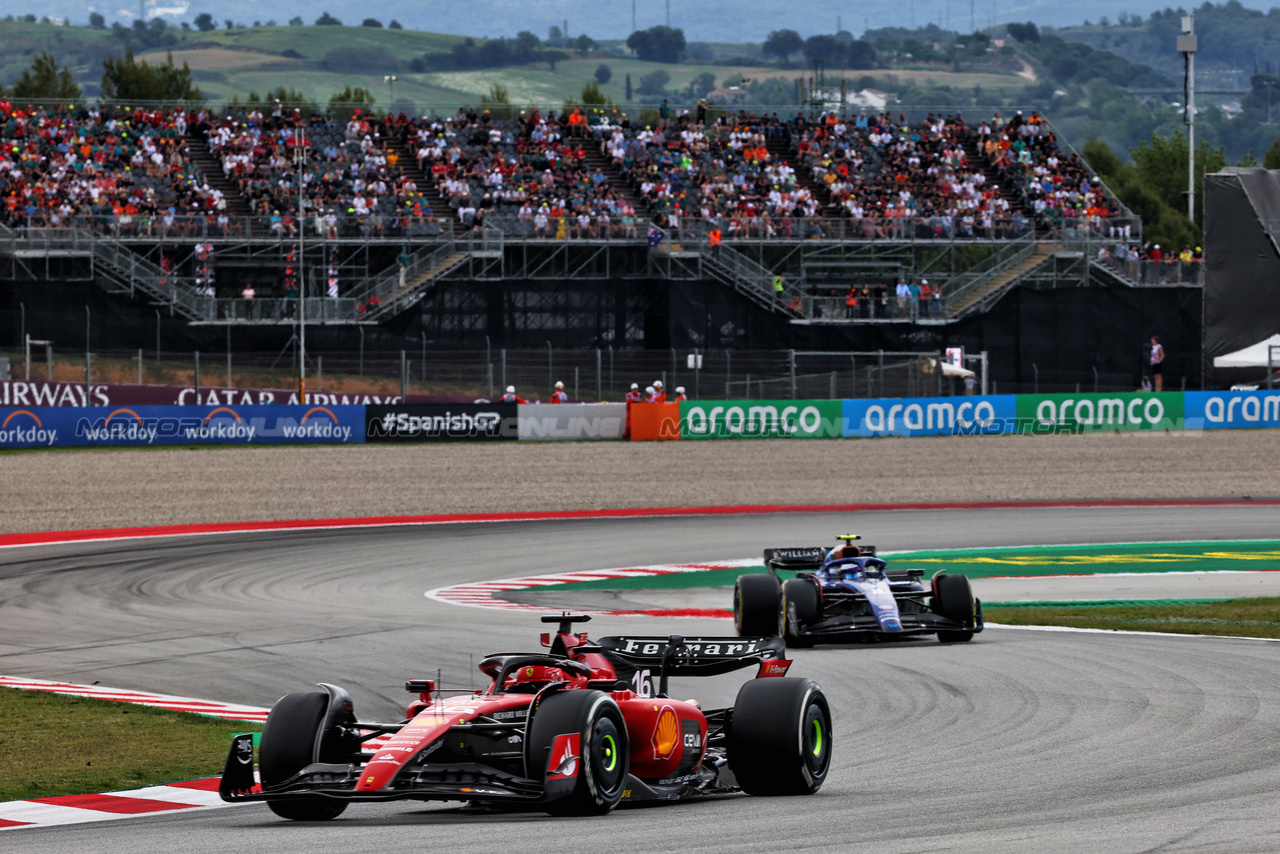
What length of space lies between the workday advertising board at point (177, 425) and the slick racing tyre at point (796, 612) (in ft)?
81.9

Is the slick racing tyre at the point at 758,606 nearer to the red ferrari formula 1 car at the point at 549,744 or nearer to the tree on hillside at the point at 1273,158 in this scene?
the red ferrari formula 1 car at the point at 549,744

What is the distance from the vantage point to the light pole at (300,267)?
41750 millimetres

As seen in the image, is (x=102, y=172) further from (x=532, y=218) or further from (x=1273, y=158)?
(x=1273, y=158)

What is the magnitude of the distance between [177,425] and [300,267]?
257 inches

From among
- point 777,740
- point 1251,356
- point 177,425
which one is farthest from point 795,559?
point 1251,356

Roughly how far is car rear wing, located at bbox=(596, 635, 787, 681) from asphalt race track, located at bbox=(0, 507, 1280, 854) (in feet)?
1.56

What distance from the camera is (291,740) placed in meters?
8.38

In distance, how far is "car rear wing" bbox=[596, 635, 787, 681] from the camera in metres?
9.90

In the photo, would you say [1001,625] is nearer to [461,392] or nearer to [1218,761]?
[1218,761]

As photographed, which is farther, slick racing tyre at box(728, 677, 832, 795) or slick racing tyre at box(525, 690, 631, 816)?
slick racing tyre at box(728, 677, 832, 795)

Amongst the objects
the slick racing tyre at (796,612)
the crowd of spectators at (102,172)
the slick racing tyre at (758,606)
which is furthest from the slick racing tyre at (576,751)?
the crowd of spectators at (102,172)

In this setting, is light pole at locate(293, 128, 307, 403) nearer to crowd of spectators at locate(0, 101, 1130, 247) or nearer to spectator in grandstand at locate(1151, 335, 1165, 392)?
crowd of spectators at locate(0, 101, 1130, 247)

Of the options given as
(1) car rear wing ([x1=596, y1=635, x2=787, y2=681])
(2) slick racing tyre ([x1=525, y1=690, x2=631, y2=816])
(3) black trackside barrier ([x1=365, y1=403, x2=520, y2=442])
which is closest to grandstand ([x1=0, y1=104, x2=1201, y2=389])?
(3) black trackside barrier ([x1=365, y1=403, x2=520, y2=442])

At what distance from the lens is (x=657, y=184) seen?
55.0 m
